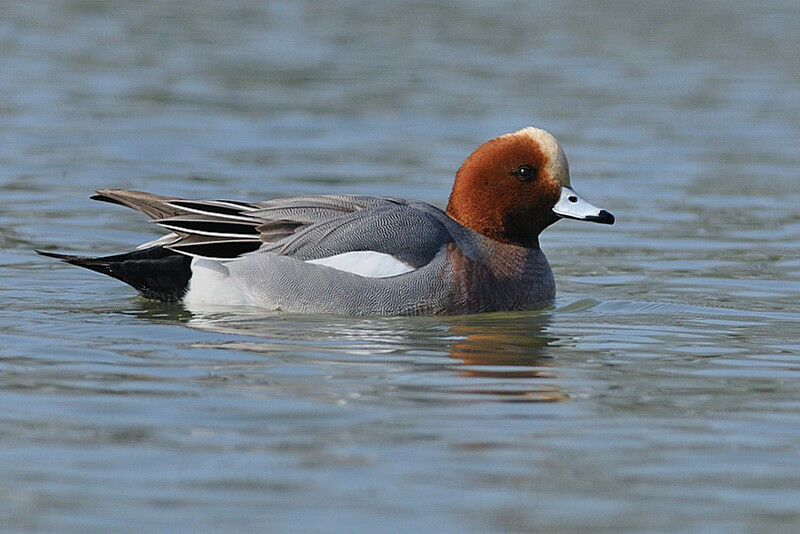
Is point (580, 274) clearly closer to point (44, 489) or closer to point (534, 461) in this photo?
point (534, 461)

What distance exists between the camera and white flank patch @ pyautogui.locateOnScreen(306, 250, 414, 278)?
747cm

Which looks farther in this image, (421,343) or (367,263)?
(367,263)

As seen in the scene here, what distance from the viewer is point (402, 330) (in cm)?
726

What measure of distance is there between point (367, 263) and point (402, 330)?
0.42 meters

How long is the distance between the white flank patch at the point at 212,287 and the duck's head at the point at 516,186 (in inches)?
50.4

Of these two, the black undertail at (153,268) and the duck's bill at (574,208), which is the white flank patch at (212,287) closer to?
the black undertail at (153,268)

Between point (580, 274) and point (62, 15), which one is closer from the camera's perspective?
point (580, 274)

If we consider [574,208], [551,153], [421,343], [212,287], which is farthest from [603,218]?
[212,287]

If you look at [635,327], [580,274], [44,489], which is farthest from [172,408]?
[580,274]

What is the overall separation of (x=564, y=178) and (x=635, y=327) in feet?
2.99

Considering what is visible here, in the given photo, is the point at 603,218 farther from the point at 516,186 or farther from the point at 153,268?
the point at 153,268

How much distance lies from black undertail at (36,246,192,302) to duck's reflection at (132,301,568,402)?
100 mm

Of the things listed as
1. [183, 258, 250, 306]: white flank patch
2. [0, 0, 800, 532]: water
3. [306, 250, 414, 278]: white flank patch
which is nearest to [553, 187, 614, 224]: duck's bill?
[0, 0, 800, 532]: water

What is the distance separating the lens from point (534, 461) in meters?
5.00
